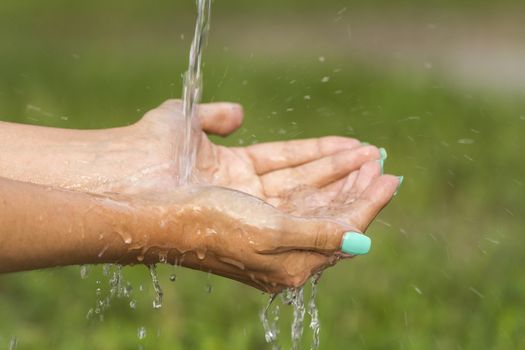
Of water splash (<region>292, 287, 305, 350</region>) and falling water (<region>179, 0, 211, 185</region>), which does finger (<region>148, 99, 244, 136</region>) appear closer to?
falling water (<region>179, 0, 211, 185</region>)

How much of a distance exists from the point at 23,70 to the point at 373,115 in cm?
226

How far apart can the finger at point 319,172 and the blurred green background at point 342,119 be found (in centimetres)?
56

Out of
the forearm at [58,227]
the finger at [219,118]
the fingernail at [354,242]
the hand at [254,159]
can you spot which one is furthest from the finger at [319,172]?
the forearm at [58,227]

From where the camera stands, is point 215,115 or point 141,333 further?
point 141,333

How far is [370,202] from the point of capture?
2.32 meters

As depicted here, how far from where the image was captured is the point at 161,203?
88.2 inches

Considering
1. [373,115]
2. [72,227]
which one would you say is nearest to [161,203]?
[72,227]

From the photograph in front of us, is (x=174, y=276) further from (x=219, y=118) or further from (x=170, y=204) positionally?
(x=170, y=204)

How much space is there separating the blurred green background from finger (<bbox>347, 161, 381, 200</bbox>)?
0.69 metres

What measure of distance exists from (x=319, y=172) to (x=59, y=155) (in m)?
0.67

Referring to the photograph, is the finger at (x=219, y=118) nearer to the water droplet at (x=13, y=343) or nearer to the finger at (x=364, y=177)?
the finger at (x=364, y=177)

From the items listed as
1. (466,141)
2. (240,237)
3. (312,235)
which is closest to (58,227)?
(240,237)

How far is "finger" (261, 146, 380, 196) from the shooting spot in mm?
2633

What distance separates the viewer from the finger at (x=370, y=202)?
228 centimetres
